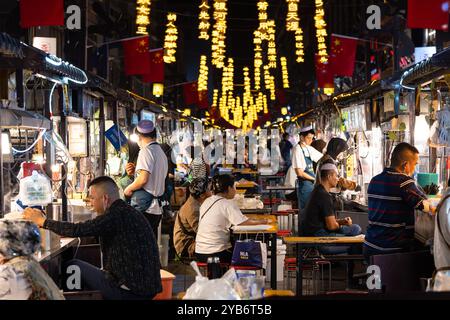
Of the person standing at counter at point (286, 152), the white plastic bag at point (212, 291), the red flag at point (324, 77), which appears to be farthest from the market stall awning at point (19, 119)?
the person standing at counter at point (286, 152)

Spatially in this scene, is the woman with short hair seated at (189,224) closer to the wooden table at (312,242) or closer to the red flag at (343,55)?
the wooden table at (312,242)

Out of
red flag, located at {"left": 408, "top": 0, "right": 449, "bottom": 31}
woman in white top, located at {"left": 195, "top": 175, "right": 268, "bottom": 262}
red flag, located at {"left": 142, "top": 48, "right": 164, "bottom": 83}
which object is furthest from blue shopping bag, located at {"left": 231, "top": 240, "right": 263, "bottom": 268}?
red flag, located at {"left": 142, "top": 48, "right": 164, "bottom": 83}

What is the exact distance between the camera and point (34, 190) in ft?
31.7

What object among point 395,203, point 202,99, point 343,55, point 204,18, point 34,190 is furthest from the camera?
point 202,99

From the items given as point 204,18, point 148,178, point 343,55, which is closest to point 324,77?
point 343,55

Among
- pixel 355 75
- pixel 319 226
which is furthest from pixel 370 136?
pixel 355 75

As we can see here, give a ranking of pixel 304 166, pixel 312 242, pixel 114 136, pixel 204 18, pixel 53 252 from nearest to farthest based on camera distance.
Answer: pixel 53 252, pixel 312 242, pixel 204 18, pixel 304 166, pixel 114 136

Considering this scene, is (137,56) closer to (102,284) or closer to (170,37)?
(170,37)

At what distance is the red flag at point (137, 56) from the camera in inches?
898

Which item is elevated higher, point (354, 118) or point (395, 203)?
point (354, 118)

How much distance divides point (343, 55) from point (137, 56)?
596cm

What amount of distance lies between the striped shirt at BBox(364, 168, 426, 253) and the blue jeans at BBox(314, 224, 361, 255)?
1.60 meters

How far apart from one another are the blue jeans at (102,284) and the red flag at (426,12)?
7.54 m
